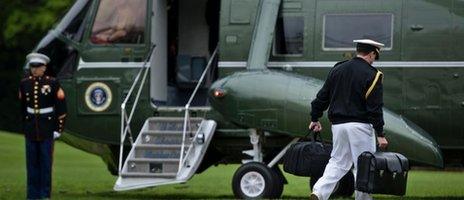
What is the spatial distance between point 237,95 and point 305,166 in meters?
3.03

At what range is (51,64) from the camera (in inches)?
706

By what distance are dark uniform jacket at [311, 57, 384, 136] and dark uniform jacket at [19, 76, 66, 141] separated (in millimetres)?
3908

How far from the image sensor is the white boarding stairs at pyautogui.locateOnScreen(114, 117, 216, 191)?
16531 millimetres

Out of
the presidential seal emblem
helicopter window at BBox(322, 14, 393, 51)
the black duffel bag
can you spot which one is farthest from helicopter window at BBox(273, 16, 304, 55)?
the black duffel bag

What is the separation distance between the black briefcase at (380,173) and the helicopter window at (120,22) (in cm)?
589

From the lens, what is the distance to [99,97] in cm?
1758

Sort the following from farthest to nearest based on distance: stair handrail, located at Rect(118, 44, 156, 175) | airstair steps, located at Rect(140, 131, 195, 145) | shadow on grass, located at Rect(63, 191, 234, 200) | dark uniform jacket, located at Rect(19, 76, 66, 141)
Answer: stair handrail, located at Rect(118, 44, 156, 175), shadow on grass, located at Rect(63, 191, 234, 200), airstair steps, located at Rect(140, 131, 195, 145), dark uniform jacket, located at Rect(19, 76, 66, 141)

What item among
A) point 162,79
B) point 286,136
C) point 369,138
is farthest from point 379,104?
point 162,79

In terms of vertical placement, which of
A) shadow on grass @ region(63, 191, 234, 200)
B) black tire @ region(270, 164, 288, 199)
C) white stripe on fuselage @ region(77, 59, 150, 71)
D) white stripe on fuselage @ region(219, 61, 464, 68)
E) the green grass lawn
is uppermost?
white stripe on fuselage @ region(219, 61, 464, 68)

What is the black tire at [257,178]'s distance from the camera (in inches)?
638

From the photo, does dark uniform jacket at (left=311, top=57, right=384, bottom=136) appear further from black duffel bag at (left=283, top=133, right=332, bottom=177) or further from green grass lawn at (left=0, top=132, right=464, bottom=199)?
green grass lawn at (left=0, top=132, right=464, bottom=199)

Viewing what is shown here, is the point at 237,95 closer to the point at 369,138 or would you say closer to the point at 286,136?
the point at 286,136

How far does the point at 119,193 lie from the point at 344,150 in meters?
6.70

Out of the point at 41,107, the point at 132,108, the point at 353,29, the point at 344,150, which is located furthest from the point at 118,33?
the point at 344,150
